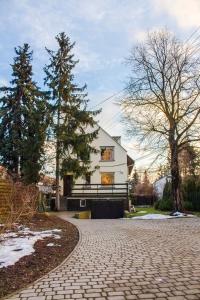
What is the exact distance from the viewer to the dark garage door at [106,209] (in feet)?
98.2

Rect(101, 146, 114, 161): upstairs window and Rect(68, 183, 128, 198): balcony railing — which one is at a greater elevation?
Rect(101, 146, 114, 161): upstairs window

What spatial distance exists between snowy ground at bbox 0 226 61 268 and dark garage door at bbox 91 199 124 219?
53.1 feet

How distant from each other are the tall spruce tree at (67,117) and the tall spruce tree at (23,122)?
1302 mm

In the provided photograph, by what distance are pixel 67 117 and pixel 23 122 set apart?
3.84 metres

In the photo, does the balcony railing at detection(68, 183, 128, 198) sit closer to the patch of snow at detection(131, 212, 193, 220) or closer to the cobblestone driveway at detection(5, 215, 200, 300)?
the patch of snow at detection(131, 212, 193, 220)

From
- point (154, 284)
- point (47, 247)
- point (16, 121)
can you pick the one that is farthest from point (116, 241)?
point (16, 121)

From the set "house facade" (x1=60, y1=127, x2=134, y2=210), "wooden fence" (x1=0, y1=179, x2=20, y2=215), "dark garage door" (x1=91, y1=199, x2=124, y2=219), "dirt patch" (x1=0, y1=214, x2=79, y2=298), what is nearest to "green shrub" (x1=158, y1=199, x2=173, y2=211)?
"house facade" (x1=60, y1=127, x2=134, y2=210)

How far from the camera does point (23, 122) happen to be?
31.3 metres

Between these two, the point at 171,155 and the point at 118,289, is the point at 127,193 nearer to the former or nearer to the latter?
the point at 171,155

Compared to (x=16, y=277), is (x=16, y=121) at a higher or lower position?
higher

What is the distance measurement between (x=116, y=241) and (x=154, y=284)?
5.87 metres

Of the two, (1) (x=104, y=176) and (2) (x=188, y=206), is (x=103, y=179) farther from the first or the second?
(2) (x=188, y=206)

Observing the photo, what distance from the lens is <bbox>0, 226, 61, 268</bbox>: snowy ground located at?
335 inches

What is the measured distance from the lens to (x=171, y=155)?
86.7ft
